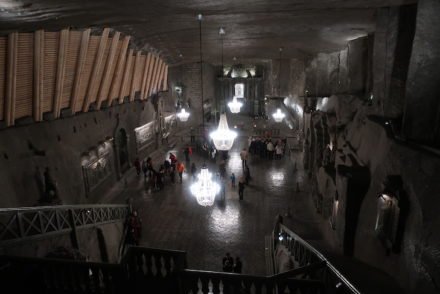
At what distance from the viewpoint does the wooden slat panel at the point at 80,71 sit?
28.3 ft

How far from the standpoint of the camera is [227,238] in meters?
10.1

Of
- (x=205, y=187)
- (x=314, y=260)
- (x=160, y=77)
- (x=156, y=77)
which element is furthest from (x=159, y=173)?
(x=314, y=260)

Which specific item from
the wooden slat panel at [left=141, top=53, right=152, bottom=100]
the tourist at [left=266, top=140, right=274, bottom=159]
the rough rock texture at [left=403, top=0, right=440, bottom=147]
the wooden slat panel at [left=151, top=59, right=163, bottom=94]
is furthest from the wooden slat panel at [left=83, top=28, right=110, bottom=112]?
the tourist at [left=266, top=140, right=274, bottom=159]

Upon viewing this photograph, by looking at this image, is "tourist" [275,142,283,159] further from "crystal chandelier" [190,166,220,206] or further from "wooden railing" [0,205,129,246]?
"wooden railing" [0,205,129,246]

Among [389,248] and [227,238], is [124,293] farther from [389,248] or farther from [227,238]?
[227,238]

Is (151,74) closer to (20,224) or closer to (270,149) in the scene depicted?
(270,149)

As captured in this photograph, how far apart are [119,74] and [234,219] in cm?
687

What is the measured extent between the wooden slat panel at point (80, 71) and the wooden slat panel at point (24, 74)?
1.51m

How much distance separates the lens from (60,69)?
8414 mm

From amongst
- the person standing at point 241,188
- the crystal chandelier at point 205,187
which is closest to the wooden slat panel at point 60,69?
the crystal chandelier at point 205,187

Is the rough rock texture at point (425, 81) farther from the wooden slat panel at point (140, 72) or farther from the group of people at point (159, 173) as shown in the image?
the wooden slat panel at point (140, 72)

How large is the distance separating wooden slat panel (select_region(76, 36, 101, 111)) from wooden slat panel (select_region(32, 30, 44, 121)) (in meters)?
1.73

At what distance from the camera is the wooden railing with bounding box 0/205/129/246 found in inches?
245

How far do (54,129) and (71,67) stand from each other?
2097 mm
